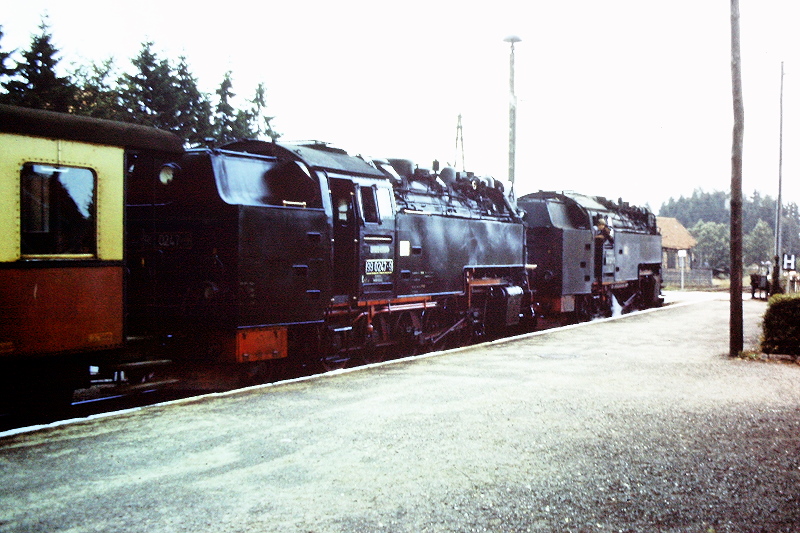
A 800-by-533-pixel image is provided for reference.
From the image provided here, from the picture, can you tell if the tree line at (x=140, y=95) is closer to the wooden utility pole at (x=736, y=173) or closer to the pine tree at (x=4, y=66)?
the pine tree at (x=4, y=66)

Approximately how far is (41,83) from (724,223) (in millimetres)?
117345

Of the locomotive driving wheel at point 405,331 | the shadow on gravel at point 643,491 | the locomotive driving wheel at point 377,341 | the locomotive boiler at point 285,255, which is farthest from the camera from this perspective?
the locomotive driving wheel at point 405,331

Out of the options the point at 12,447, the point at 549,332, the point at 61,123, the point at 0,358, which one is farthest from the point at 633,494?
the point at 549,332

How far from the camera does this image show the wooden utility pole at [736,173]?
12.3 m

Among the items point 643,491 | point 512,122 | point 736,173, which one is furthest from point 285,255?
point 512,122

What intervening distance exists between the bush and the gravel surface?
129 inches

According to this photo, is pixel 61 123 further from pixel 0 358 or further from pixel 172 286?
pixel 172 286

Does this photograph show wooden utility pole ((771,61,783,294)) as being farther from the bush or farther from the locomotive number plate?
the locomotive number plate

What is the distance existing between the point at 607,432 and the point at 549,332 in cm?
827

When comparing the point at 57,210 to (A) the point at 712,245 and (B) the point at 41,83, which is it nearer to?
(B) the point at 41,83

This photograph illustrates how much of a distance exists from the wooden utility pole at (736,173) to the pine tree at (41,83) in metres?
23.6

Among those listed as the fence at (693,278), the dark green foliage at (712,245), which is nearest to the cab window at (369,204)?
the fence at (693,278)

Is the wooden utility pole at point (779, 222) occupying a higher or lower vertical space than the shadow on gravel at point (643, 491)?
higher

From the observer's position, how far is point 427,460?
5.64m
